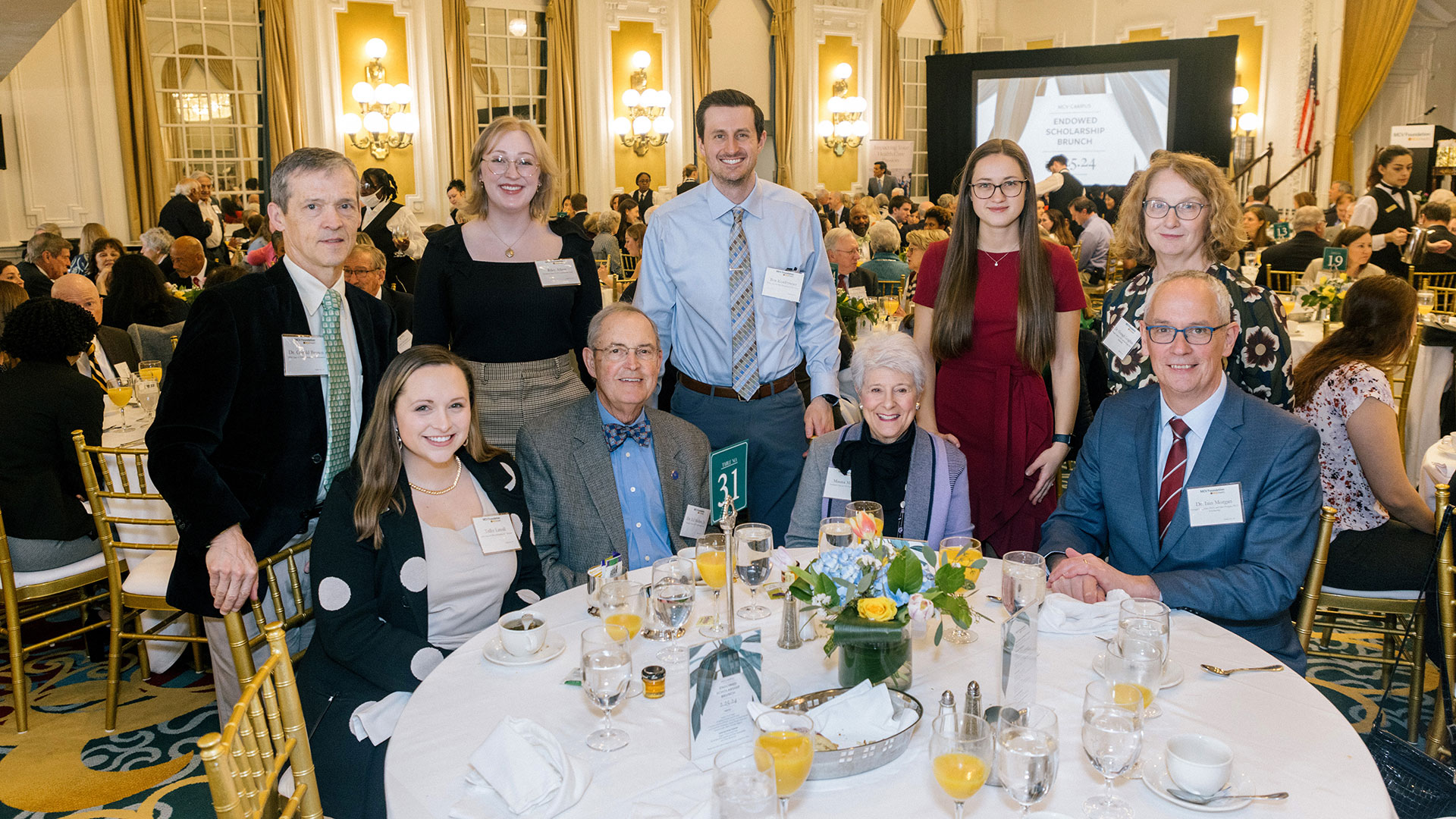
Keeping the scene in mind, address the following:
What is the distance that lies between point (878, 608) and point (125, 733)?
2.89 m

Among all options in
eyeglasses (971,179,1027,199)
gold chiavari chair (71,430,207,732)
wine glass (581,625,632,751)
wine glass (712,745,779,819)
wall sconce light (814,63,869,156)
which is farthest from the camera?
wall sconce light (814,63,869,156)

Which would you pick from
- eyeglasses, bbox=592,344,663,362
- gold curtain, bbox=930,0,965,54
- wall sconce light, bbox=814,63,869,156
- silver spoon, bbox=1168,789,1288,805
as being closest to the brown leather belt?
eyeglasses, bbox=592,344,663,362

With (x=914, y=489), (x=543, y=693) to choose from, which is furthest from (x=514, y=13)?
(x=543, y=693)

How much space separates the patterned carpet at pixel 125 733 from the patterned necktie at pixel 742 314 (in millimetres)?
1962

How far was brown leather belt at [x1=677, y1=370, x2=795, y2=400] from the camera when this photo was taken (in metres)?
3.23

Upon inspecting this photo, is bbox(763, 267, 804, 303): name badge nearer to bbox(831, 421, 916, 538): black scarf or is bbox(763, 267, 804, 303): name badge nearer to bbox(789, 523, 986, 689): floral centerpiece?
bbox(831, 421, 916, 538): black scarf

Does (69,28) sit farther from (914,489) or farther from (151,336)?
(914,489)

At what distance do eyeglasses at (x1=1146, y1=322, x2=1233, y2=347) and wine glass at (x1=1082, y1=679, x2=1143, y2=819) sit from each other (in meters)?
1.14

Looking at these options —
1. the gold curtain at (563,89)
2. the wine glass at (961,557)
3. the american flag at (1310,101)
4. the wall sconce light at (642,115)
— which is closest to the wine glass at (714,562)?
the wine glass at (961,557)

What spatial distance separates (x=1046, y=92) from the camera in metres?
13.9

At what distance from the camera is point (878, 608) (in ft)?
5.30

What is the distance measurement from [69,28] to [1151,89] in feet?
40.0

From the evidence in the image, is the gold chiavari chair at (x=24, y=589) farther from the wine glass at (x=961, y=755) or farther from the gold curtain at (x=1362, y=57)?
the gold curtain at (x=1362, y=57)

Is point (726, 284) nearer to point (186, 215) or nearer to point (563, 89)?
point (186, 215)
